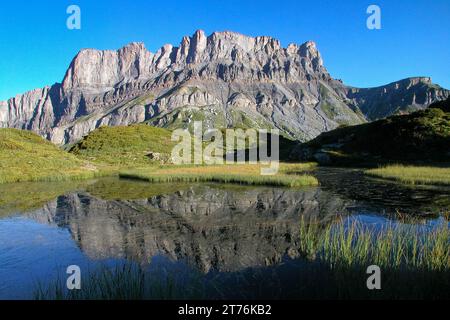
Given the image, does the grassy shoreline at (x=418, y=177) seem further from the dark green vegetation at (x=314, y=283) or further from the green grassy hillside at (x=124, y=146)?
the green grassy hillside at (x=124, y=146)

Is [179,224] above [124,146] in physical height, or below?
below

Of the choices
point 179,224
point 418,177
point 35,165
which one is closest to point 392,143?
point 418,177

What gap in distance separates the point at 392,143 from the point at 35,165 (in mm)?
76699

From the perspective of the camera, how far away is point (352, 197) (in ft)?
111

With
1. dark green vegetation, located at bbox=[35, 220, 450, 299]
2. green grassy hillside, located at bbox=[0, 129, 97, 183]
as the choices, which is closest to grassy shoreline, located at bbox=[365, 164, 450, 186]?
dark green vegetation, located at bbox=[35, 220, 450, 299]

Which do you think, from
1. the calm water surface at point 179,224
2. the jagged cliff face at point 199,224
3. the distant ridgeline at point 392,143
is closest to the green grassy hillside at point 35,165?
the calm water surface at point 179,224

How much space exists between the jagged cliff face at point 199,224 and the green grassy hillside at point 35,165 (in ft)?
82.1

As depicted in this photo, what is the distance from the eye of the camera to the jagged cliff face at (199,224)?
55.7 feet

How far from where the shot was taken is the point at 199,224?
932 inches

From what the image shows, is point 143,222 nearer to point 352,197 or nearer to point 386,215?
point 386,215

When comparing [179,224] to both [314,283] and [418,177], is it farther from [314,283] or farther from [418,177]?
[418,177]

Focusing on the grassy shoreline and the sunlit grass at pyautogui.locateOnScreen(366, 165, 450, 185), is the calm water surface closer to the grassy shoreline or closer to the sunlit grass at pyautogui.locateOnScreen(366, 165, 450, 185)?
the grassy shoreline

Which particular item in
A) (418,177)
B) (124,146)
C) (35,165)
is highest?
(124,146)
